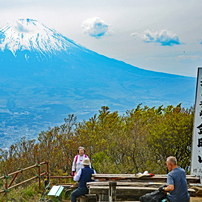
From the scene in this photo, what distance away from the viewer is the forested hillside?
38.7 feet

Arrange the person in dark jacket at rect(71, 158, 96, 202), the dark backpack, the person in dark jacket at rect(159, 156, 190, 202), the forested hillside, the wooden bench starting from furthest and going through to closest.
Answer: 1. the forested hillside
2. the wooden bench
3. the person in dark jacket at rect(71, 158, 96, 202)
4. the dark backpack
5. the person in dark jacket at rect(159, 156, 190, 202)

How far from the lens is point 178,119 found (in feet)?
39.2

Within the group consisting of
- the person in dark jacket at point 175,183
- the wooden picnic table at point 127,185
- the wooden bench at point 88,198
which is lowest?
the wooden bench at point 88,198

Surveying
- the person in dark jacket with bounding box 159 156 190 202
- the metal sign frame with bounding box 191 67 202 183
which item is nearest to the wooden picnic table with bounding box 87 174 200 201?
the person in dark jacket with bounding box 159 156 190 202

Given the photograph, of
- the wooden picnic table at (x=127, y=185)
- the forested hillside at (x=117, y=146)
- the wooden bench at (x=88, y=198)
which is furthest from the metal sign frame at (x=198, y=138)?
the wooden bench at (x=88, y=198)

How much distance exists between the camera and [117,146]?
12789 millimetres

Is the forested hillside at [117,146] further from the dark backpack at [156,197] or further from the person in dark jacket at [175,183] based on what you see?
the person in dark jacket at [175,183]

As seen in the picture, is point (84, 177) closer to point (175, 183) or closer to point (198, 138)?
point (175, 183)

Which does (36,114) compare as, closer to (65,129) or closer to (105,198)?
(65,129)

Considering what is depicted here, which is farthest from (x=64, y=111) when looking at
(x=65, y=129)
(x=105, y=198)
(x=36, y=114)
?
(x=105, y=198)

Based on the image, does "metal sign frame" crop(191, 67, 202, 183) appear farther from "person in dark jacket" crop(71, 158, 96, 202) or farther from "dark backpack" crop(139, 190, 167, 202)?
"dark backpack" crop(139, 190, 167, 202)

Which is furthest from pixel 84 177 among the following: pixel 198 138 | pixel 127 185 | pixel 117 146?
pixel 117 146

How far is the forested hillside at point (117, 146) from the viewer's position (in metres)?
11.8

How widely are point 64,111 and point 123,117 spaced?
563 ft
